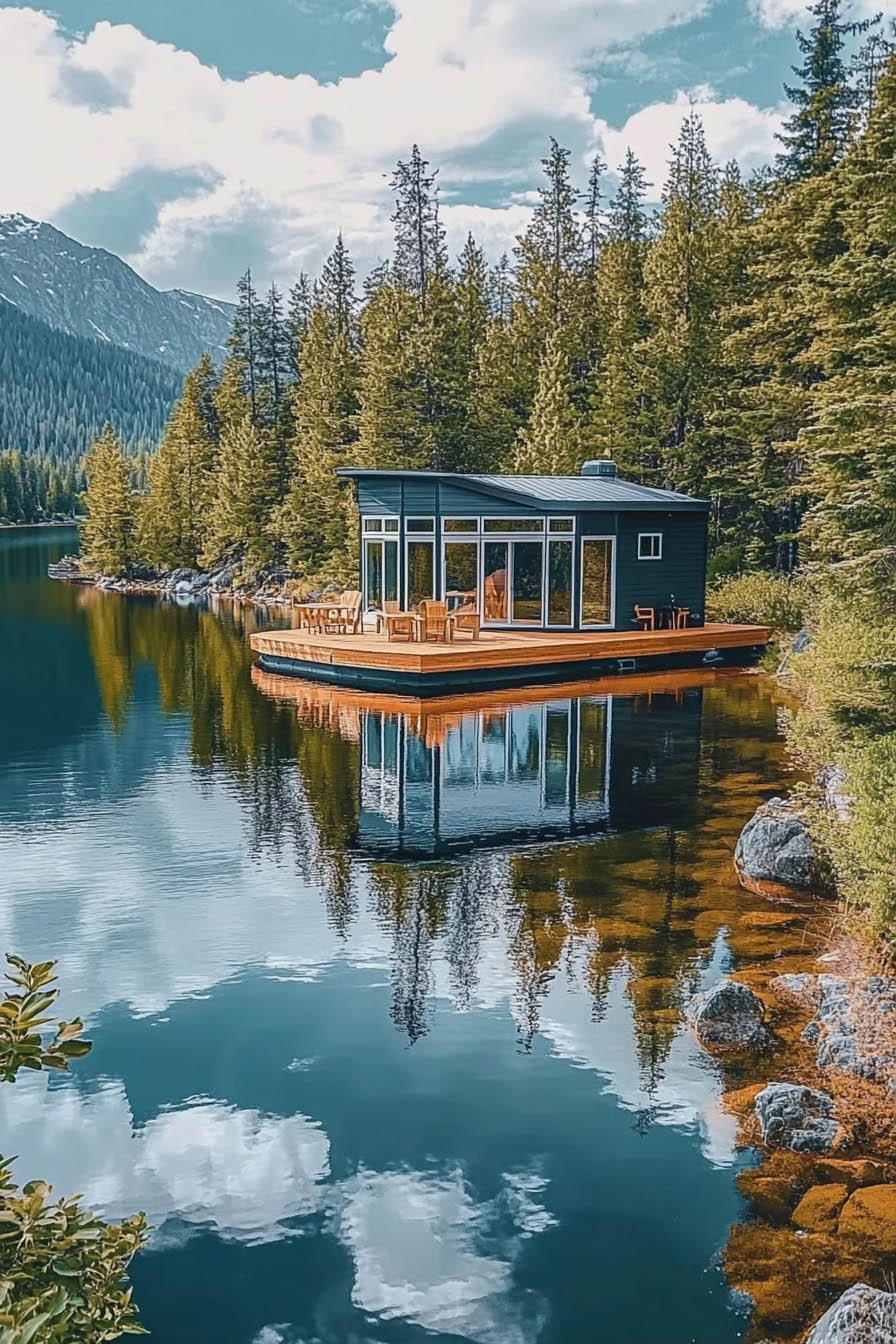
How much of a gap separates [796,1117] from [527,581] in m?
15.9

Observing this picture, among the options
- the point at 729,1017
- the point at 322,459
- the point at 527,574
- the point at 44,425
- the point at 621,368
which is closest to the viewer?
the point at 729,1017

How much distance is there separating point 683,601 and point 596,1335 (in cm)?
1851

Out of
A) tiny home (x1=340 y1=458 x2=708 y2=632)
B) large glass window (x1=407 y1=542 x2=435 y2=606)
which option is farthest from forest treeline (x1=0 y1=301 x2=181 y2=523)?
large glass window (x1=407 y1=542 x2=435 y2=606)

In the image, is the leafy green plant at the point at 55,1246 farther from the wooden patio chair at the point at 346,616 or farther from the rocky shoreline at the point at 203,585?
the rocky shoreline at the point at 203,585

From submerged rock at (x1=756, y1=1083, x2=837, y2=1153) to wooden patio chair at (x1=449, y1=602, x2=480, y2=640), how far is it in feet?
45.8

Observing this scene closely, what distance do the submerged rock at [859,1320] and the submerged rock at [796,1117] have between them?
1359 millimetres

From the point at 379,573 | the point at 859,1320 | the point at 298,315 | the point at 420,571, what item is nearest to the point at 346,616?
the point at 379,573

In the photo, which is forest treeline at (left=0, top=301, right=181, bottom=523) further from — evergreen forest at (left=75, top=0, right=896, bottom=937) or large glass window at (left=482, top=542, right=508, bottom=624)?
large glass window at (left=482, top=542, right=508, bottom=624)

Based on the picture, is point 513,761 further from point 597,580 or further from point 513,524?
point 597,580

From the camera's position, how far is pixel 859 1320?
379 centimetres

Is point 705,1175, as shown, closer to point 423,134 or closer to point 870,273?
point 870,273

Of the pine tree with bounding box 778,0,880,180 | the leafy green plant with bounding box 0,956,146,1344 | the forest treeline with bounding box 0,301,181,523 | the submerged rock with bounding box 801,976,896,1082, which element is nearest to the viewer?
the leafy green plant with bounding box 0,956,146,1344

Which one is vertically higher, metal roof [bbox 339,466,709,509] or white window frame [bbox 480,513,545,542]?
metal roof [bbox 339,466,709,509]

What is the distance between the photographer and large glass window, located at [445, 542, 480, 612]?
20688 millimetres
